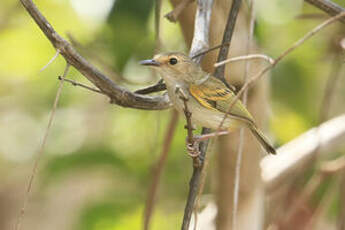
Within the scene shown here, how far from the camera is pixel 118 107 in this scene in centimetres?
338

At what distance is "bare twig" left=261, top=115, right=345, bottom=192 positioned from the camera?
2508 mm

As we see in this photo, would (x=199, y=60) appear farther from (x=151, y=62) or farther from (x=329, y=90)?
(x=329, y=90)

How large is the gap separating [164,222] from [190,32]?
1.45m

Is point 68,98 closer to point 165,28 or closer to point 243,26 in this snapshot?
point 165,28

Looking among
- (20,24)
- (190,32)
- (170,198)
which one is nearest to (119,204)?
(170,198)

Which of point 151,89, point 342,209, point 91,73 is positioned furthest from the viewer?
point 342,209

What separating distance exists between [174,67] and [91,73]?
0.92 metres

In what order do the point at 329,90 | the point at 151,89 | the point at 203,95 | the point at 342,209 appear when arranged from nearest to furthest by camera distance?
1. the point at 151,89
2. the point at 203,95
3. the point at 342,209
4. the point at 329,90

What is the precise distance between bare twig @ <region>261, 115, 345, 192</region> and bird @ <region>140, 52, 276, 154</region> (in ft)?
1.57

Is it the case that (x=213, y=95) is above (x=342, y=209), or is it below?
above

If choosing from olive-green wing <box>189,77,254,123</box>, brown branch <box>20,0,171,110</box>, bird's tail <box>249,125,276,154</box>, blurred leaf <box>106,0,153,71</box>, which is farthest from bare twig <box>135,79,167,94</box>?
blurred leaf <box>106,0,153,71</box>

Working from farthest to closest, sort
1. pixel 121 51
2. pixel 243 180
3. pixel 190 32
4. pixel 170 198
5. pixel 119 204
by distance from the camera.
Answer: pixel 170 198
pixel 119 204
pixel 121 51
pixel 243 180
pixel 190 32

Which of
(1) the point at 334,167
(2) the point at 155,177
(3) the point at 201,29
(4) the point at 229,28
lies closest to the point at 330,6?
(4) the point at 229,28

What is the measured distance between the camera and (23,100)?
11.6 ft
